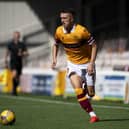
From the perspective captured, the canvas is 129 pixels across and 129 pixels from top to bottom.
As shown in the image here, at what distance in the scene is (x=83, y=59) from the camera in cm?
1198

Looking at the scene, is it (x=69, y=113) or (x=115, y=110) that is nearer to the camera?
(x=69, y=113)

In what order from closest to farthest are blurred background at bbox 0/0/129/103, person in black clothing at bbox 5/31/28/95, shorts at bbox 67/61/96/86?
shorts at bbox 67/61/96/86, person in black clothing at bbox 5/31/28/95, blurred background at bbox 0/0/129/103

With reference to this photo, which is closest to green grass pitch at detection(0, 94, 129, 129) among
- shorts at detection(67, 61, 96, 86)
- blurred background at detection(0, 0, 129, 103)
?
shorts at detection(67, 61, 96, 86)

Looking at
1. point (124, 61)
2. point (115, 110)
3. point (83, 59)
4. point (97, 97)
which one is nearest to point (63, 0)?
point (124, 61)

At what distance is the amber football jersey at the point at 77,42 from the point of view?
38.8 ft

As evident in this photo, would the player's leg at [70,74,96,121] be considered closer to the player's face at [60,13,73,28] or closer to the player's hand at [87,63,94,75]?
the player's hand at [87,63,94,75]

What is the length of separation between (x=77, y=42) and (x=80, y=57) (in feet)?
0.92

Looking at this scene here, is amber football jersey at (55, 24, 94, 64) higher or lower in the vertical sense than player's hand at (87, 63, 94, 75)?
higher

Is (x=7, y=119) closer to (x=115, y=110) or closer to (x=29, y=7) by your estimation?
(x=115, y=110)

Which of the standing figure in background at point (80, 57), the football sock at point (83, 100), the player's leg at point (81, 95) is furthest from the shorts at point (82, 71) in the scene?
the football sock at point (83, 100)

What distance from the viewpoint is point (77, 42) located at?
11906 mm

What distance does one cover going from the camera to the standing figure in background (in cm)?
1178

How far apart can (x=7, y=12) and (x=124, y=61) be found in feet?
34.4

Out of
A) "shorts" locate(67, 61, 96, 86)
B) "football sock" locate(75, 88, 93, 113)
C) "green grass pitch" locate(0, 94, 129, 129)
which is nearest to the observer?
"green grass pitch" locate(0, 94, 129, 129)
